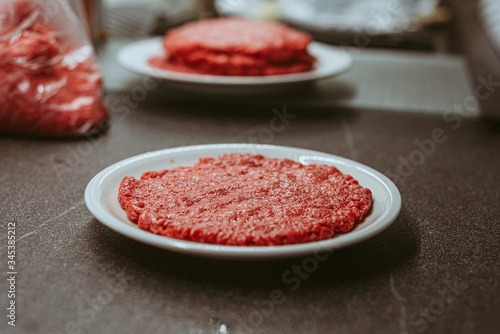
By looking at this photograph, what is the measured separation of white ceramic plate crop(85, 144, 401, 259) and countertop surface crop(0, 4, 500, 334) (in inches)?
2.1

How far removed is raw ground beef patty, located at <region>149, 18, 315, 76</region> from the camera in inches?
54.3

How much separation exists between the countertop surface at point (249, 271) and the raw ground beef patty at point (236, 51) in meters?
0.42

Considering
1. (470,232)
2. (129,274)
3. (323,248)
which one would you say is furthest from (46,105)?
(470,232)

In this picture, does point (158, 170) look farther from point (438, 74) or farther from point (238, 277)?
point (438, 74)

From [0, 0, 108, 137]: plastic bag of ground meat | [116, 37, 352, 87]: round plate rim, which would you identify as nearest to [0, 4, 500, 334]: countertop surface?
[0, 0, 108, 137]: plastic bag of ground meat


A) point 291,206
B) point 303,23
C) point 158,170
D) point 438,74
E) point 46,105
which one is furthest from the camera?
point 303,23

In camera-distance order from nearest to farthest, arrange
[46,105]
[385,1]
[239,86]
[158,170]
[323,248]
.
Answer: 1. [323,248]
2. [158,170]
3. [46,105]
4. [239,86]
5. [385,1]

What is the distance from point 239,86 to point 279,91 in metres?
0.12

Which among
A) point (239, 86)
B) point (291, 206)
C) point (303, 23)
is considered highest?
point (291, 206)

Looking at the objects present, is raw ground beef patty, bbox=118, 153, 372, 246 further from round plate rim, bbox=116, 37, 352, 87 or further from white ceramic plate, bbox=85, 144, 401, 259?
round plate rim, bbox=116, 37, 352, 87

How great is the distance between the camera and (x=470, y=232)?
2.59ft

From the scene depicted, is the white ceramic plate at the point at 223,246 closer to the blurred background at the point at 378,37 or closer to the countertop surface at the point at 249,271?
the countertop surface at the point at 249,271

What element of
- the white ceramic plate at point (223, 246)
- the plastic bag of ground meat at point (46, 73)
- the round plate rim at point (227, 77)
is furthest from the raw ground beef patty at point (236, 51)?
the white ceramic plate at point (223, 246)

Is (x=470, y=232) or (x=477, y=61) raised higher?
(x=470, y=232)
